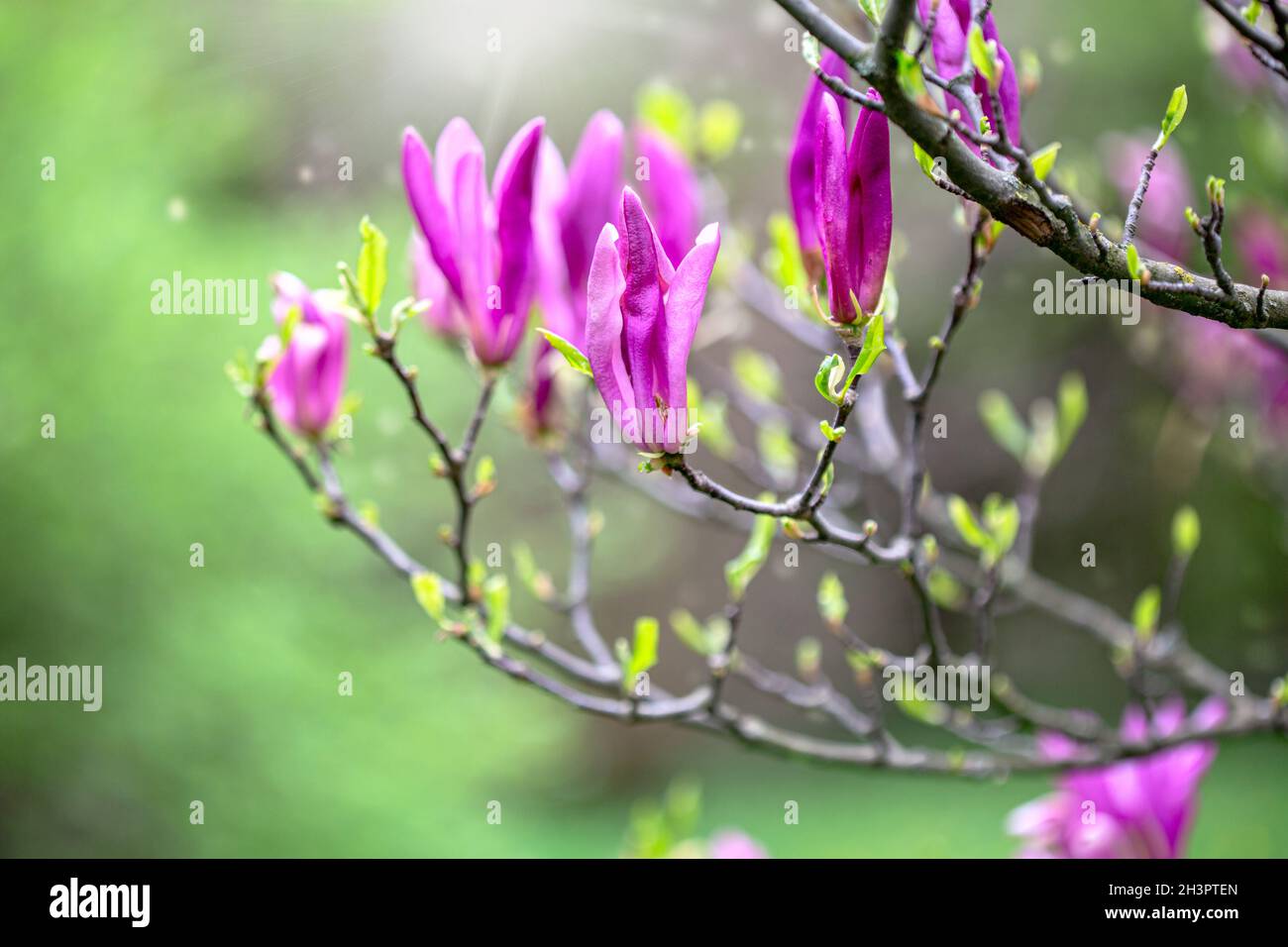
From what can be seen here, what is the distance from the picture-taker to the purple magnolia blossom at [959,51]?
0.40 meters

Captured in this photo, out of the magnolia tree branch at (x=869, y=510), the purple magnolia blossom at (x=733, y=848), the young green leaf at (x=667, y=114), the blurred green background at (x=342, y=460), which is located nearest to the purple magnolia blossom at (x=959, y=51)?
the magnolia tree branch at (x=869, y=510)

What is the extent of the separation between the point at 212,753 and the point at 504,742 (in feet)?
2.51

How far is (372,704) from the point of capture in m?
2.66

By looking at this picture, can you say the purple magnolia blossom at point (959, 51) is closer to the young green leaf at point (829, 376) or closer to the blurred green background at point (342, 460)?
the young green leaf at point (829, 376)

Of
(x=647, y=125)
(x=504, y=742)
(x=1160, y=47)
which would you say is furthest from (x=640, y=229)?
(x=1160, y=47)

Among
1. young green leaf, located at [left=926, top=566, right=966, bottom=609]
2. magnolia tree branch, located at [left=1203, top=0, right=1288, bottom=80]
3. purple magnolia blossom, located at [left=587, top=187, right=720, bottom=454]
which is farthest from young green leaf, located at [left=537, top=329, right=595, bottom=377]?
young green leaf, located at [left=926, top=566, right=966, bottom=609]

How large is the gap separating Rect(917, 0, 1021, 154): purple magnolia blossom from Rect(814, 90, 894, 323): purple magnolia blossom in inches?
1.4

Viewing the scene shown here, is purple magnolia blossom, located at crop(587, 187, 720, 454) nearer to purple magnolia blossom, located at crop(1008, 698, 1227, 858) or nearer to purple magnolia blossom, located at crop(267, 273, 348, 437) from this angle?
purple magnolia blossom, located at crop(267, 273, 348, 437)

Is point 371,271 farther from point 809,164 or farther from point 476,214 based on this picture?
point 809,164

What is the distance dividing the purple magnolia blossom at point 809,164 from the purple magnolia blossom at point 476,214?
119mm

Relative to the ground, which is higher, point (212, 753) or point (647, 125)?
point (647, 125)

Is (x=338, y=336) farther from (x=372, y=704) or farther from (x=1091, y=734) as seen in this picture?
(x=372, y=704)

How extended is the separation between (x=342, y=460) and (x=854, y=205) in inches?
91.7
